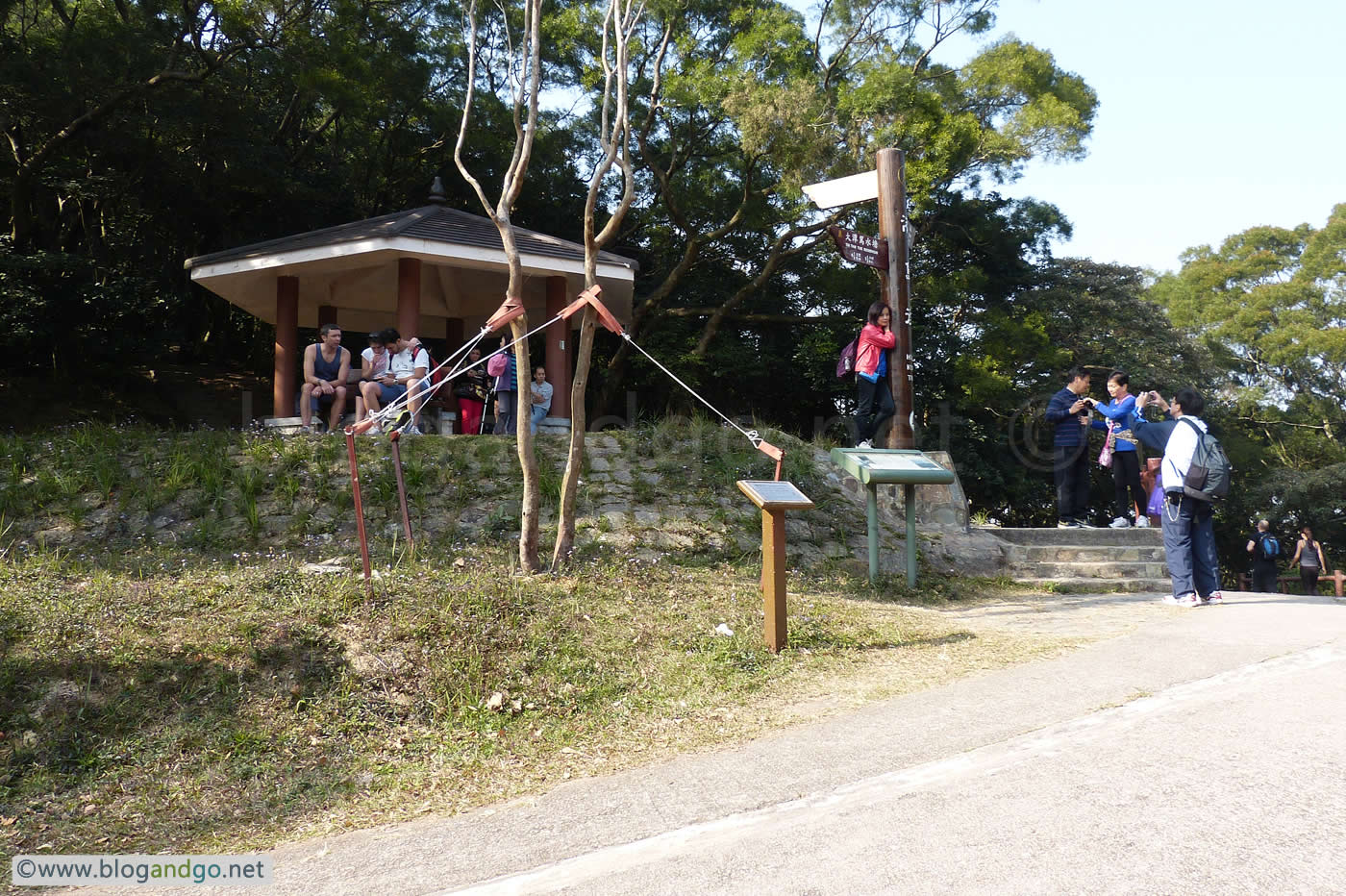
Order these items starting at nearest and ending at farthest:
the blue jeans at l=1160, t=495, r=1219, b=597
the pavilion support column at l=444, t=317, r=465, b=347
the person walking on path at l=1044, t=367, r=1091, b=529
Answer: the blue jeans at l=1160, t=495, r=1219, b=597 < the person walking on path at l=1044, t=367, r=1091, b=529 < the pavilion support column at l=444, t=317, r=465, b=347

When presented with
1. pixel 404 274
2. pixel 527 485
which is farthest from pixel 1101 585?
A: pixel 404 274

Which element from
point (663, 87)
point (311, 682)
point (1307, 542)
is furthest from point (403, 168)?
point (1307, 542)

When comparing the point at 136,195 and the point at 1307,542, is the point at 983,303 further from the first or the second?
the point at 136,195

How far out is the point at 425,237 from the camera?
11375 mm

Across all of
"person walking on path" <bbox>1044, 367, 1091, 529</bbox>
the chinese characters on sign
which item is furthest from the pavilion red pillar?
"person walking on path" <bbox>1044, 367, 1091, 529</bbox>

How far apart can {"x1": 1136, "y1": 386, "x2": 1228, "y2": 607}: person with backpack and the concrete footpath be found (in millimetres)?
2877

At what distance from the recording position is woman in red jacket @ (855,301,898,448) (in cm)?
1030

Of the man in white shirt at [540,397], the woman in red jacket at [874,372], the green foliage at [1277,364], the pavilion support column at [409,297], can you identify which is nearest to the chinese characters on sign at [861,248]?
the woman in red jacket at [874,372]

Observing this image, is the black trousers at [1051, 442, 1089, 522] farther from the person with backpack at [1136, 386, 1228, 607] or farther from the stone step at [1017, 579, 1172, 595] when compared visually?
the person with backpack at [1136, 386, 1228, 607]

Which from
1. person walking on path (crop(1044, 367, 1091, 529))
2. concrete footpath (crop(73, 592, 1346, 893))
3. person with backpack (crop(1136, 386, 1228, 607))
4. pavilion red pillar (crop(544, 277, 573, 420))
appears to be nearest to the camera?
concrete footpath (crop(73, 592, 1346, 893))

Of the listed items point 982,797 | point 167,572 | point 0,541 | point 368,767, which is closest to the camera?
point 982,797

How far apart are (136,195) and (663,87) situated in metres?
11.6

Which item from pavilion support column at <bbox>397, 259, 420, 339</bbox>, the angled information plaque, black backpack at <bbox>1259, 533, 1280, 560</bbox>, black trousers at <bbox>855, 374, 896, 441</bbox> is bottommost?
black backpack at <bbox>1259, 533, 1280, 560</bbox>

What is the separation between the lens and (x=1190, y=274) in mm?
32312
